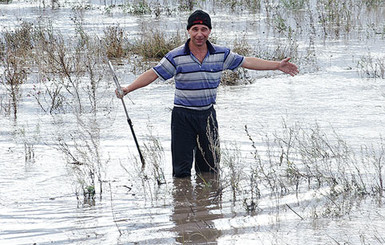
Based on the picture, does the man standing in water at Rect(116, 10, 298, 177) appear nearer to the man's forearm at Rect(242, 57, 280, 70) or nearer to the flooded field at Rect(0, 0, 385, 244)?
the man's forearm at Rect(242, 57, 280, 70)

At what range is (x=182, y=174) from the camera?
22.1ft

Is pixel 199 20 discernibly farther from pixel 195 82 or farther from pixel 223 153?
pixel 223 153

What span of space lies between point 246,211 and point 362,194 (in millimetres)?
957

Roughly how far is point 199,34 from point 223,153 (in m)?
1.09

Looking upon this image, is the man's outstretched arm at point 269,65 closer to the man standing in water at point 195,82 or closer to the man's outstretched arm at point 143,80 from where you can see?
the man standing in water at point 195,82

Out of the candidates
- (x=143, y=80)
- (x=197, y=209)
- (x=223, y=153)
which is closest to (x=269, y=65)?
(x=223, y=153)

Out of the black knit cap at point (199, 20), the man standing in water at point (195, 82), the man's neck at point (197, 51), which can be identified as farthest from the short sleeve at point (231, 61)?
the black knit cap at point (199, 20)

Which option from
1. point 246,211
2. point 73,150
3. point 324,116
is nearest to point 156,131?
point 73,150

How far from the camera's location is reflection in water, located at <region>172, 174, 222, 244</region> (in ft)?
17.1

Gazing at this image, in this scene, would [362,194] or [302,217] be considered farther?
[362,194]

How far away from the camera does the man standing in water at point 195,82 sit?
20.3ft

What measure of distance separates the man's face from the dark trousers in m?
0.61

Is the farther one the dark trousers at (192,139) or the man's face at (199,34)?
the dark trousers at (192,139)

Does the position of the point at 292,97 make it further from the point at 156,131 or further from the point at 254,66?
the point at 254,66
